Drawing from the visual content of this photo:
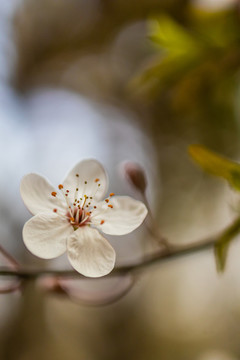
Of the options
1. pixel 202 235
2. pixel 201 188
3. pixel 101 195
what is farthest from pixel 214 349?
pixel 101 195

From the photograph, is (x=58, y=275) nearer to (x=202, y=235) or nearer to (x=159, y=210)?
(x=202, y=235)

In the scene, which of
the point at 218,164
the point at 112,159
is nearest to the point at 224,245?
the point at 218,164

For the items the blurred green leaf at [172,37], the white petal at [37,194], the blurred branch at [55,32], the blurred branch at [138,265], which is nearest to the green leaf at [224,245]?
the blurred branch at [138,265]

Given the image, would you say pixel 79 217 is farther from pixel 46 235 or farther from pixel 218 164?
pixel 218 164

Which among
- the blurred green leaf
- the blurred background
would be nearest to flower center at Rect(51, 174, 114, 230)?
the blurred green leaf

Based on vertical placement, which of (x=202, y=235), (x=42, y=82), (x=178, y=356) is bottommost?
(x=178, y=356)

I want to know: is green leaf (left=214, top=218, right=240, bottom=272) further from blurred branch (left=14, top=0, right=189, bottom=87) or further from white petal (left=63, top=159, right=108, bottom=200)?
blurred branch (left=14, top=0, right=189, bottom=87)
